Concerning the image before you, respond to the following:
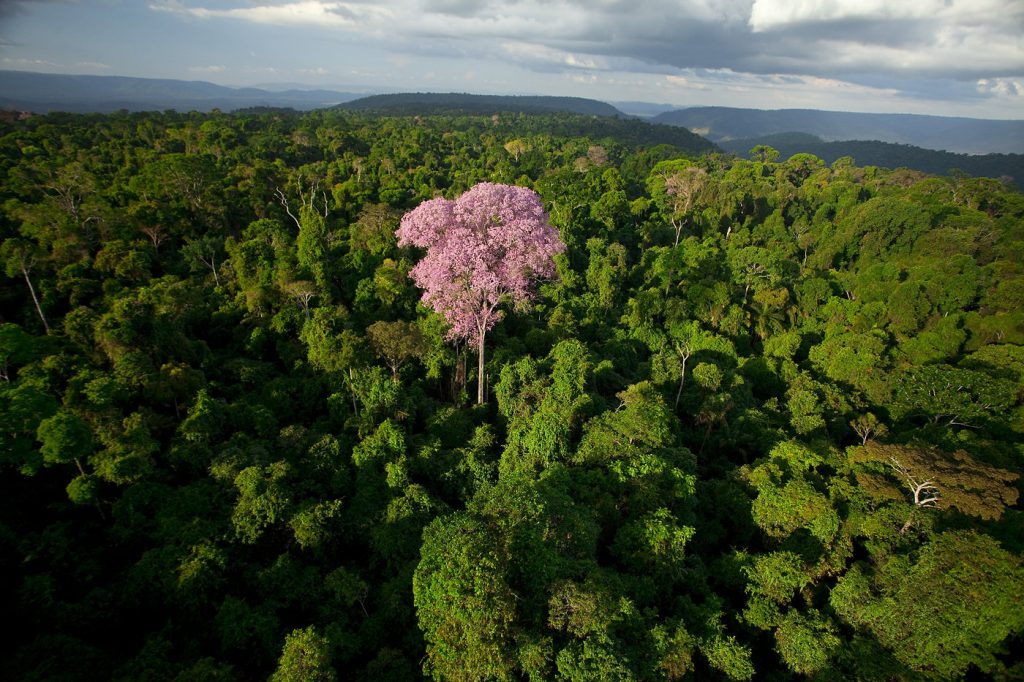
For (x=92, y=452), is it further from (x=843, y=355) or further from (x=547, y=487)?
(x=843, y=355)

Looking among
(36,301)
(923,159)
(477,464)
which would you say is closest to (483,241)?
(477,464)

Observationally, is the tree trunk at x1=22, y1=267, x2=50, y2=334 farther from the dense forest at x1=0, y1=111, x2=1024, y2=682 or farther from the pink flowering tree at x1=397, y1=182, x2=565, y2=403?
the pink flowering tree at x1=397, y1=182, x2=565, y2=403

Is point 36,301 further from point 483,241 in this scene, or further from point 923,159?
point 923,159

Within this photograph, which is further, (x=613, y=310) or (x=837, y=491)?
(x=613, y=310)

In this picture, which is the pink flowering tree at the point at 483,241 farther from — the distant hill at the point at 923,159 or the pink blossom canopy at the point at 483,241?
the distant hill at the point at 923,159

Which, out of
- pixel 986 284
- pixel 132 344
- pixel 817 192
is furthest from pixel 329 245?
pixel 817 192

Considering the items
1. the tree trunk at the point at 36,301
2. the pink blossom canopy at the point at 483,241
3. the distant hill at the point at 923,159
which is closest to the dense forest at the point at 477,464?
the tree trunk at the point at 36,301
